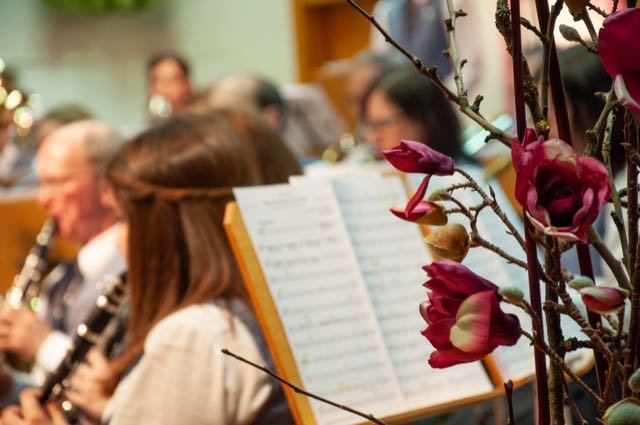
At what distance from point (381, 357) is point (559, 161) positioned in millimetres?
937

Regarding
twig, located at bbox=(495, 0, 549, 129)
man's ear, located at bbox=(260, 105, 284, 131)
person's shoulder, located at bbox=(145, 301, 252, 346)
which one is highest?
twig, located at bbox=(495, 0, 549, 129)

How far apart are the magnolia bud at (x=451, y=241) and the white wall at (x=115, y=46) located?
265 inches

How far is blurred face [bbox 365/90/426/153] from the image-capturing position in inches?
128

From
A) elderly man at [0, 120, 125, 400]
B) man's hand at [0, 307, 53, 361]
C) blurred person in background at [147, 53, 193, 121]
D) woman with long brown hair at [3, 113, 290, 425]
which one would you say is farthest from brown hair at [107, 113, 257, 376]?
blurred person in background at [147, 53, 193, 121]

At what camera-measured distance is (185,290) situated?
1.77 meters

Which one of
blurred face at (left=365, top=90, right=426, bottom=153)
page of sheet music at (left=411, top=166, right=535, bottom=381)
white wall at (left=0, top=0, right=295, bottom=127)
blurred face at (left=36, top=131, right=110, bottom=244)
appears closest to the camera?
page of sheet music at (left=411, top=166, right=535, bottom=381)

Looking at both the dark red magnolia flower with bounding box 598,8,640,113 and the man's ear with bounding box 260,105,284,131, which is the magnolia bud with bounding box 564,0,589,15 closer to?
the dark red magnolia flower with bounding box 598,8,640,113

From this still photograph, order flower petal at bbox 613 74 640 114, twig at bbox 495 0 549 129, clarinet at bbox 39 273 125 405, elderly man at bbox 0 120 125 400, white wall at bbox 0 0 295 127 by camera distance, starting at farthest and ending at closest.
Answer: white wall at bbox 0 0 295 127 → elderly man at bbox 0 120 125 400 → clarinet at bbox 39 273 125 405 → twig at bbox 495 0 549 129 → flower petal at bbox 613 74 640 114

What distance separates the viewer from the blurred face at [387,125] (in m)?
3.26

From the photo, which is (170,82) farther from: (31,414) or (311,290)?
(311,290)

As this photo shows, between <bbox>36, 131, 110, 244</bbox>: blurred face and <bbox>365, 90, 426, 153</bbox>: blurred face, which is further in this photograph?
<bbox>365, 90, 426, 153</bbox>: blurred face

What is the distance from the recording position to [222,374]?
1.60 meters

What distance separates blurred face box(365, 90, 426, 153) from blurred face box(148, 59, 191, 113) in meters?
2.53

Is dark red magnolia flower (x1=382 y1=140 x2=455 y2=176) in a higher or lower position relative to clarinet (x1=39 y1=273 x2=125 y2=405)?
higher
